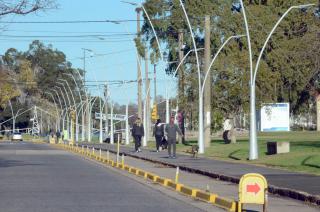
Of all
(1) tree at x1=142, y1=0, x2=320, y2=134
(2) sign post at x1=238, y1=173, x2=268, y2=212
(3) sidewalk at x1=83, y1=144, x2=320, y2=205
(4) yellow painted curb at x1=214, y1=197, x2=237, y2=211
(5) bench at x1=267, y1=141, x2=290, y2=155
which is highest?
(1) tree at x1=142, y1=0, x2=320, y2=134

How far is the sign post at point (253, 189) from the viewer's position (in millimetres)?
15797

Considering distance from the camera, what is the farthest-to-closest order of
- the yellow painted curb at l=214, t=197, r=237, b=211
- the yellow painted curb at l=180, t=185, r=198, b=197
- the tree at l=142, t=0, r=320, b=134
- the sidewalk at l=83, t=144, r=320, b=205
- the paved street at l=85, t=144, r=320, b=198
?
the tree at l=142, t=0, r=320, b=134, the paved street at l=85, t=144, r=320, b=198, the yellow painted curb at l=180, t=185, r=198, b=197, the sidewalk at l=83, t=144, r=320, b=205, the yellow painted curb at l=214, t=197, r=237, b=211

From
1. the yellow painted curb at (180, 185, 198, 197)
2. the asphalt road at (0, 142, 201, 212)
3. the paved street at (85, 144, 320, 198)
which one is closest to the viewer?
the asphalt road at (0, 142, 201, 212)

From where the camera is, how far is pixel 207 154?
46469 mm

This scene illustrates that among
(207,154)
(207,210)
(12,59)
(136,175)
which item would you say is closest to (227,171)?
Result: (136,175)

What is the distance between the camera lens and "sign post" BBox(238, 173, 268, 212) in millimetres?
15797

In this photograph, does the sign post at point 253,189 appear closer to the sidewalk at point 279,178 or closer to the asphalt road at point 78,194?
the asphalt road at point 78,194

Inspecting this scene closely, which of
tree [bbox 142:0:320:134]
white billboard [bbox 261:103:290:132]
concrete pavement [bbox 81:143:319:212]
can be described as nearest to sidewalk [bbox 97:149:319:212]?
concrete pavement [bbox 81:143:319:212]

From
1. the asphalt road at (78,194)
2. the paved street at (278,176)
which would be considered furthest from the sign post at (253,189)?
the paved street at (278,176)

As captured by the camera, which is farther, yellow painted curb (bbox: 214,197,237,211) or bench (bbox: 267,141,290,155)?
bench (bbox: 267,141,290,155)

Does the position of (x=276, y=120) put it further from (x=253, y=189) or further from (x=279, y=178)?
(x=253, y=189)

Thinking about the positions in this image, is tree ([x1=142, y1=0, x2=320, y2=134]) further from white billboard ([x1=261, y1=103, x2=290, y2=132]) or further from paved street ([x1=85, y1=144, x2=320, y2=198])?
paved street ([x1=85, y1=144, x2=320, y2=198])

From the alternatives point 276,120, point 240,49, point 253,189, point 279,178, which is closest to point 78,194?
point 253,189

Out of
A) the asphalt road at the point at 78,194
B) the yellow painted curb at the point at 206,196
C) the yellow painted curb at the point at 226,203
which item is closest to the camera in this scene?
the yellow painted curb at the point at 226,203
